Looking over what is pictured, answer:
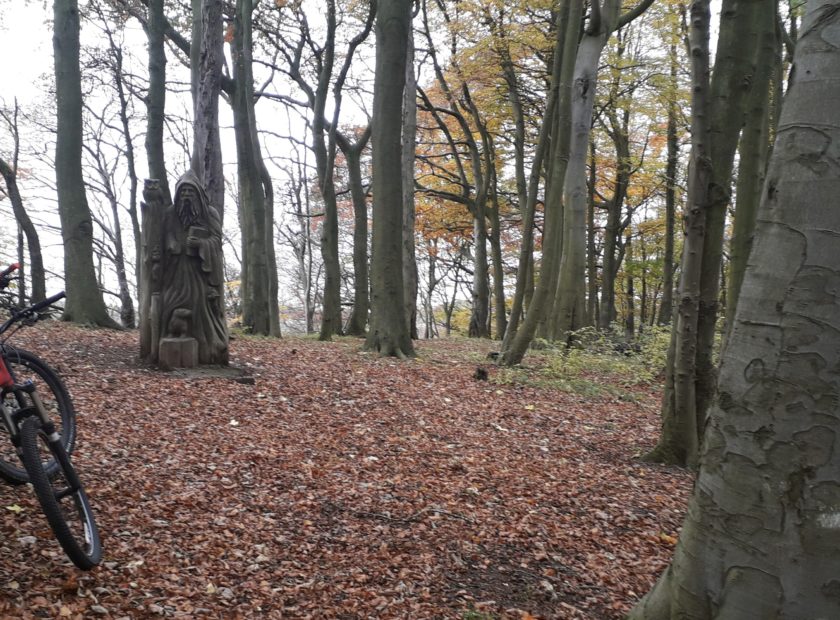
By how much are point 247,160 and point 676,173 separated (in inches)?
501

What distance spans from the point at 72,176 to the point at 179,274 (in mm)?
5261

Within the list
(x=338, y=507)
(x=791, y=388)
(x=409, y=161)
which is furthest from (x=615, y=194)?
(x=791, y=388)

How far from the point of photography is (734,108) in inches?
189

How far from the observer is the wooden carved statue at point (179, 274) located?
7027 millimetres

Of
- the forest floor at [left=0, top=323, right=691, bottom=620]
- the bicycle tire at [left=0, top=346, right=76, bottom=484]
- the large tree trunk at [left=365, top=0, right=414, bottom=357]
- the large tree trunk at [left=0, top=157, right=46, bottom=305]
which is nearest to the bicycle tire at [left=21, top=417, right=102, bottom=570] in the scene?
the forest floor at [left=0, top=323, right=691, bottom=620]

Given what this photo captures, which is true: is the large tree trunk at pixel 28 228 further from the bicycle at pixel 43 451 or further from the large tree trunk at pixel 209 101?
the bicycle at pixel 43 451

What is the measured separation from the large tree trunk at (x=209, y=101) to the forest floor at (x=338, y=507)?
13.3 feet

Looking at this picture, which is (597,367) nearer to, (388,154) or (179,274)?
(388,154)

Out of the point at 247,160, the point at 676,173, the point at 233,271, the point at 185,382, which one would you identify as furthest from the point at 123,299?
the point at 676,173

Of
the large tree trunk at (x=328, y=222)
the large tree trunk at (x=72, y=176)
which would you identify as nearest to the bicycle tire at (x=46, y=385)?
the large tree trunk at (x=72, y=176)

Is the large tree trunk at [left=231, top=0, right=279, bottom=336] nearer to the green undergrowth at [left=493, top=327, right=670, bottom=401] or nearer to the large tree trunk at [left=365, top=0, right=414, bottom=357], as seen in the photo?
the large tree trunk at [left=365, top=0, right=414, bottom=357]

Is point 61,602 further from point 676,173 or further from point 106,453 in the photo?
point 676,173

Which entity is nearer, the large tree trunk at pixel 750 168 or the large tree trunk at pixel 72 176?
the large tree trunk at pixel 750 168

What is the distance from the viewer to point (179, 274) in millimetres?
7180
